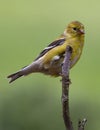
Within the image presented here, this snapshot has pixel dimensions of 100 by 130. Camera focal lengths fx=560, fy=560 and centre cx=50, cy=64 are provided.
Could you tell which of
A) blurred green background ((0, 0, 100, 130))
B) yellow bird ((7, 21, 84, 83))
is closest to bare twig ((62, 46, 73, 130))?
yellow bird ((7, 21, 84, 83))

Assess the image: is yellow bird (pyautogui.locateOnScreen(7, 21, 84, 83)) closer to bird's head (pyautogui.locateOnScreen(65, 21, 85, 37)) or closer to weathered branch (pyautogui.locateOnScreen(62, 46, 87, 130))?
bird's head (pyautogui.locateOnScreen(65, 21, 85, 37))

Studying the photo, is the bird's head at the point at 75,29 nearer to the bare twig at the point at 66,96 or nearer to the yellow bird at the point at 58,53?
the yellow bird at the point at 58,53

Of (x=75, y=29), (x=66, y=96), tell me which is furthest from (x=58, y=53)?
(x=66, y=96)

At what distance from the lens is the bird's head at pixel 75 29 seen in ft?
9.36

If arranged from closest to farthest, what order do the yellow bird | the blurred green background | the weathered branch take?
the weathered branch
the yellow bird
the blurred green background

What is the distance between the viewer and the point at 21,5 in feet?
21.5

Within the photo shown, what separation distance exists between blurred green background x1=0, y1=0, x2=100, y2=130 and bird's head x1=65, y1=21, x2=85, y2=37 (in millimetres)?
902

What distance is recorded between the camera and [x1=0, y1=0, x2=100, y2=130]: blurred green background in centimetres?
398

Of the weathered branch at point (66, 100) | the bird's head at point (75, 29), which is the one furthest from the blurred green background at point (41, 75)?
the weathered branch at point (66, 100)

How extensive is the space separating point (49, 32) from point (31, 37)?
255 mm

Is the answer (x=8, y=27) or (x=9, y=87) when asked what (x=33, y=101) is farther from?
(x=8, y=27)

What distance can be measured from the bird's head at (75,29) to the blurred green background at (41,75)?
90cm

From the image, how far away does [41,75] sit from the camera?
16.1ft

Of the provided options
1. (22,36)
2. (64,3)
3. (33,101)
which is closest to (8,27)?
(22,36)
